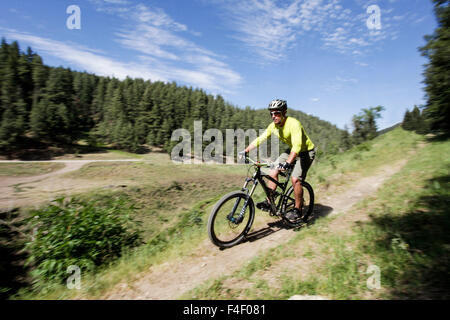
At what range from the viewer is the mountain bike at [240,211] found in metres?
5.00

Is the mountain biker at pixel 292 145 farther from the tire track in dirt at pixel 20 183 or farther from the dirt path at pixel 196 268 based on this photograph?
the tire track in dirt at pixel 20 183

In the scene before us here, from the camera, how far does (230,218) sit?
17.0 ft

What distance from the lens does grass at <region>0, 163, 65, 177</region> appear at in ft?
112

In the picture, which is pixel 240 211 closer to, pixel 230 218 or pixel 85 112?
pixel 230 218

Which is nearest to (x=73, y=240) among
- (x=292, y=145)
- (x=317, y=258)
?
(x=317, y=258)

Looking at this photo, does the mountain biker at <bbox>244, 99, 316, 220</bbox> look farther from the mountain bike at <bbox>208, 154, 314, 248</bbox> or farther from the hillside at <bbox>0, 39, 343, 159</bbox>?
the hillside at <bbox>0, 39, 343, 159</bbox>

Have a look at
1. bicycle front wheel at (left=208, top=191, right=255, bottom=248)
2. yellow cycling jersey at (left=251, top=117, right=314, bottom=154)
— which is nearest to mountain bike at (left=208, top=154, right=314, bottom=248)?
bicycle front wheel at (left=208, top=191, right=255, bottom=248)

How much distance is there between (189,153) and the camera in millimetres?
78938

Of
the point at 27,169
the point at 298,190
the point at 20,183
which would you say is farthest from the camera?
the point at 27,169

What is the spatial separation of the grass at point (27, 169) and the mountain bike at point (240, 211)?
140 feet

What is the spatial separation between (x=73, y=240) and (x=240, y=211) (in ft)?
13.6

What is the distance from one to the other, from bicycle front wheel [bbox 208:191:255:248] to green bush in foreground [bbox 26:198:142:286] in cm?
289

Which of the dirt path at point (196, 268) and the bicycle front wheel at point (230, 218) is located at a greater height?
the bicycle front wheel at point (230, 218)

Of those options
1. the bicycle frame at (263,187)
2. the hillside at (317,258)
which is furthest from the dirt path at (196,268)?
the bicycle frame at (263,187)
